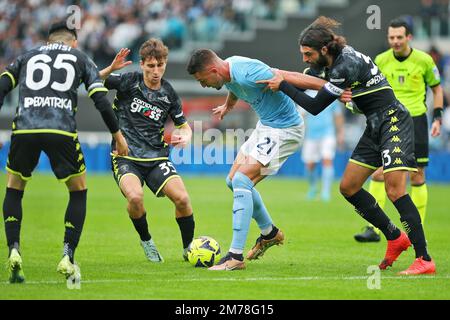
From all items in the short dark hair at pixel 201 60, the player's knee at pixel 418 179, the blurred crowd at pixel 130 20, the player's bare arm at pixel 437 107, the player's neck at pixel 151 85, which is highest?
the blurred crowd at pixel 130 20

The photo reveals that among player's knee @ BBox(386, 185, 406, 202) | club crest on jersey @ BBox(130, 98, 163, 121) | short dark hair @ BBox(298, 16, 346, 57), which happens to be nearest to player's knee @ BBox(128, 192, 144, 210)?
club crest on jersey @ BBox(130, 98, 163, 121)

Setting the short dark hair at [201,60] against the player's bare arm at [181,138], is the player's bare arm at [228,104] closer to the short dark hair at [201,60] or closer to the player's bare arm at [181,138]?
the player's bare arm at [181,138]

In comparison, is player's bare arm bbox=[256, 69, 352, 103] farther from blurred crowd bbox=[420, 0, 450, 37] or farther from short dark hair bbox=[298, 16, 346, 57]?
blurred crowd bbox=[420, 0, 450, 37]

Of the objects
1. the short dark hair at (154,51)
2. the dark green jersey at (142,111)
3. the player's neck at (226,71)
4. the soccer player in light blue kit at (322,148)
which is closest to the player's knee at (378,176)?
the dark green jersey at (142,111)

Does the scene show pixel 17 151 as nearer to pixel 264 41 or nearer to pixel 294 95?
pixel 294 95

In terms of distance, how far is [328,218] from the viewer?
1656cm

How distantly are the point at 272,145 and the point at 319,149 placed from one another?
11.9m

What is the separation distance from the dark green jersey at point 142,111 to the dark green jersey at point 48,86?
6.72 feet

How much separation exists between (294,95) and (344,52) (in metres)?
0.70

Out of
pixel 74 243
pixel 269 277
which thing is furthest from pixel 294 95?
pixel 74 243

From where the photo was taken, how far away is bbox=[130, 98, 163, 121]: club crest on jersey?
1062cm

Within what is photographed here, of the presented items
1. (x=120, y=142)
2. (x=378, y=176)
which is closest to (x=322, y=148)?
(x=378, y=176)

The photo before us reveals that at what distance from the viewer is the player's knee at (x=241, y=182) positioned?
31.6 feet

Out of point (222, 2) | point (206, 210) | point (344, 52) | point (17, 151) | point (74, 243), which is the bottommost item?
point (206, 210)
